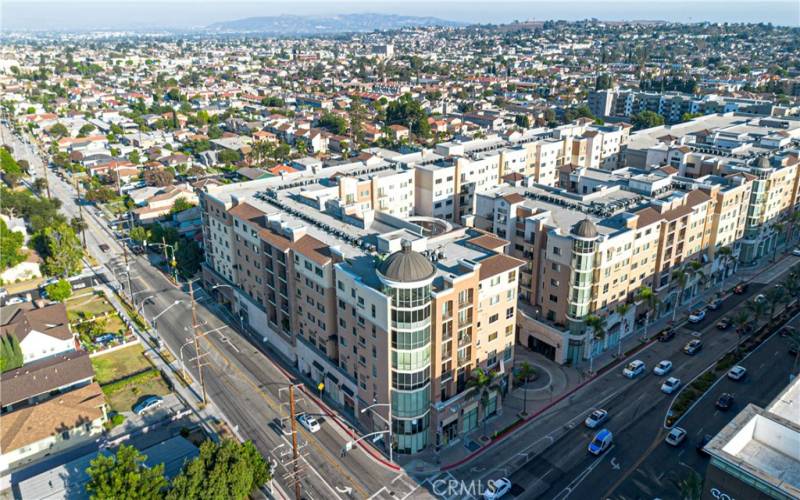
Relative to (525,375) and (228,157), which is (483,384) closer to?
(525,375)

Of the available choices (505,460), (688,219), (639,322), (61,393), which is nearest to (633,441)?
(505,460)

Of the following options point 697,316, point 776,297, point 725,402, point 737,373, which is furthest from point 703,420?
point 776,297

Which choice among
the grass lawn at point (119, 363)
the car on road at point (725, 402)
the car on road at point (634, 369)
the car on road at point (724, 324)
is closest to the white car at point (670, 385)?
the car on road at point (634, 369)

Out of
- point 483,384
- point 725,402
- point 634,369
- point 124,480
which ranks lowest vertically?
point 634,369

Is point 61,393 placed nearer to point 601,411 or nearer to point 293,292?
point 293,292

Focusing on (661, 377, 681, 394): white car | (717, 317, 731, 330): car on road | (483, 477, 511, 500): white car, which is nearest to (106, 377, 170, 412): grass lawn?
(483, 477, 511, 500): white car

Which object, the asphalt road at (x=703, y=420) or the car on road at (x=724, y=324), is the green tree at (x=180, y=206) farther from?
the car on road at (x=724, y=324)
